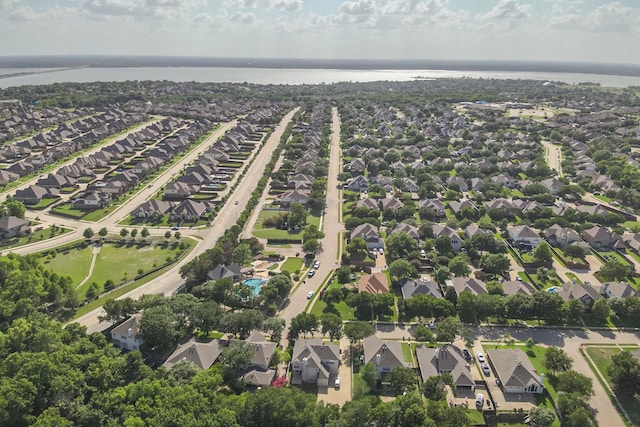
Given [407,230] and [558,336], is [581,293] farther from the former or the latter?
[407,230]

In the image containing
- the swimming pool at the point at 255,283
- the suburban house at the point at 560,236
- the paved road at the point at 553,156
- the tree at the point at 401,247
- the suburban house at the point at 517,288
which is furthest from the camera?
the paved road at the point at 553,156

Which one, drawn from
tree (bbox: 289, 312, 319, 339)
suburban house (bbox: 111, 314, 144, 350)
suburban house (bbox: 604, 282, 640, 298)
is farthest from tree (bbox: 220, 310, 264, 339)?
suburban house (bbox: 604, 282, 640, 298)

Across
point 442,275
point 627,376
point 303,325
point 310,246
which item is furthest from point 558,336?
point 310,246

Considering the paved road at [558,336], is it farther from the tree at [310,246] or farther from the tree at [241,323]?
the tree at [310,246]

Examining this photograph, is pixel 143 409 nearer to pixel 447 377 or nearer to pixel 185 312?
pixel 185 312

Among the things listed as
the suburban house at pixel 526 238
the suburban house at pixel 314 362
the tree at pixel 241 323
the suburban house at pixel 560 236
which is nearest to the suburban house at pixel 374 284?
the suburban house at pixel 314 362

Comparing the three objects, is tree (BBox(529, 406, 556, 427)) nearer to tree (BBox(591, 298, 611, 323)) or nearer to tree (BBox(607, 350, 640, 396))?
tree (BBox(607, 350, 640, 396))
